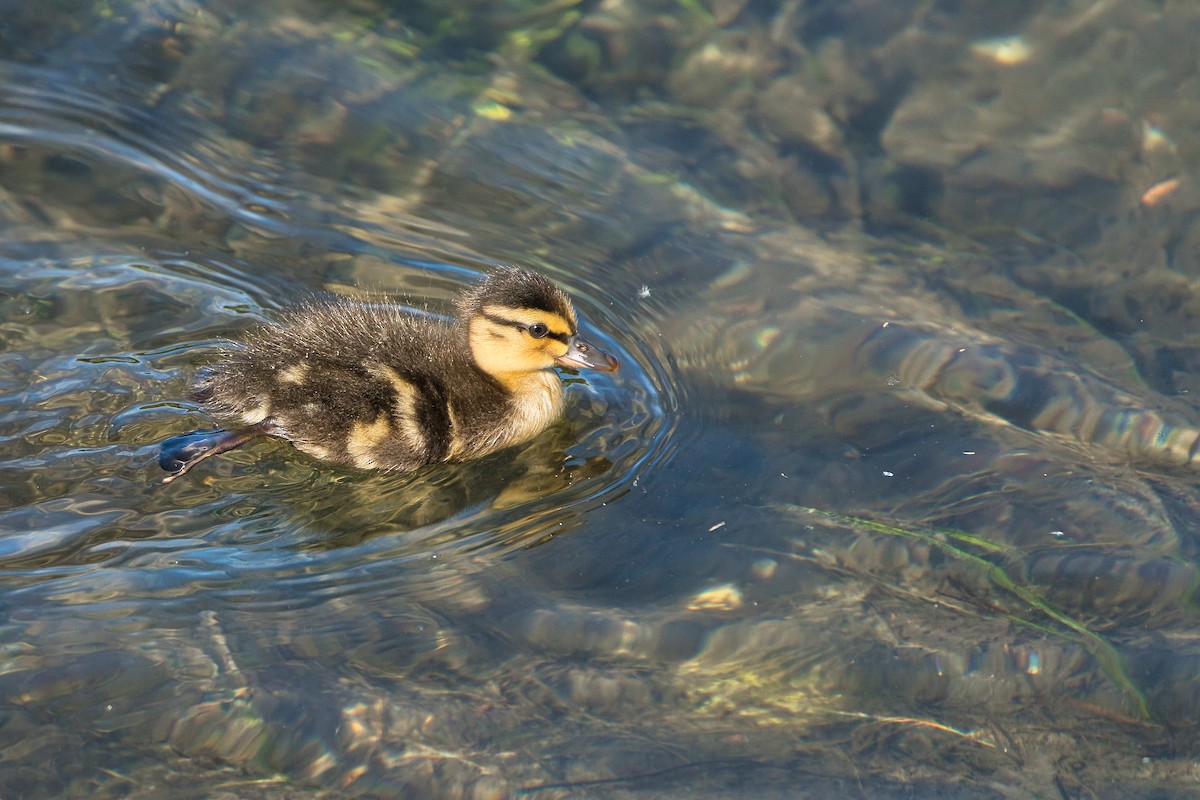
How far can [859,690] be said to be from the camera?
299cm

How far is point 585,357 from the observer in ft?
13.3

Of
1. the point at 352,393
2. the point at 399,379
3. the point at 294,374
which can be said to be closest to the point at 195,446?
the point at 294,374

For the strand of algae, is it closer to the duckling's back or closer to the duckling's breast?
the duckling's breast

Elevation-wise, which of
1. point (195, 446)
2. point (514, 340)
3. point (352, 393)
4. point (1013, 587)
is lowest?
point (1013, 587)

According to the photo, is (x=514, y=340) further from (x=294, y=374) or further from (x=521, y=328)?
(x=294, y=374)

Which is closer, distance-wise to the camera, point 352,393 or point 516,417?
point 352,393

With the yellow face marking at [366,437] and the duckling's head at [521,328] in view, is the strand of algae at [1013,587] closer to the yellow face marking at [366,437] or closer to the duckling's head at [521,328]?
the duckling's head at [521,328]

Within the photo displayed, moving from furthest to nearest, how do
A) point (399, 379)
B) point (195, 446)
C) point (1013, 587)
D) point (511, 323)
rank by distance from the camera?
point (511, 323) → point (399, 379) → point (195, 446) → point (1013, 587)

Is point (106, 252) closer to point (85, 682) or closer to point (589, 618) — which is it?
point (85, 682)

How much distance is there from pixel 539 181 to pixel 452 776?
8.39ft

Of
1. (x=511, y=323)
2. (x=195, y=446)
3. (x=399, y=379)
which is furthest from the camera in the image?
(x=511, y=323)

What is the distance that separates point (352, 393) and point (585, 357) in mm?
695

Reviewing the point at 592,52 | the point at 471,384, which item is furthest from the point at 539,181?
the point at 471,384

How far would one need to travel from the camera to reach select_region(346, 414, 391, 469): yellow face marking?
379 cm
